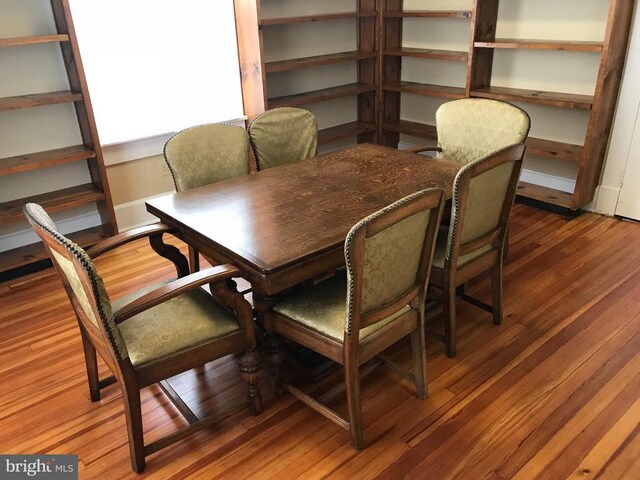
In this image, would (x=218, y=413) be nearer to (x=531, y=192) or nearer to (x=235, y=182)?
(x=235, y=182)

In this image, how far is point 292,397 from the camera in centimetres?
212

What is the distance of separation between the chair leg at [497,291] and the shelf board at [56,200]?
7.71 ft

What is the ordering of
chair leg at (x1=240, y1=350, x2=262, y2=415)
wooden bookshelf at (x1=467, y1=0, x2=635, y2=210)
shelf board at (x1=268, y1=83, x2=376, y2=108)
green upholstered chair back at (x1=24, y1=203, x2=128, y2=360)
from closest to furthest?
green upholstered chair back at (x1=24, y1=203, x2=128, y2=360) < chair leg at (x1=240, y1=350, x2=262, y2=415) < wooden bookshelf at (x1=467, y1=0, x2=635, y2=210) < shelf board at (x1=268, y1=83, x2=376, y2=108)

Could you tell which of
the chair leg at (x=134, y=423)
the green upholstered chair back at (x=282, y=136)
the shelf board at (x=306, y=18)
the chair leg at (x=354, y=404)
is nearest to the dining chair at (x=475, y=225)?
the chair leg at (x=354, y=404)

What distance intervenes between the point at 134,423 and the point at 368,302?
841mm

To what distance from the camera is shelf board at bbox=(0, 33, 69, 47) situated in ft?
8.96

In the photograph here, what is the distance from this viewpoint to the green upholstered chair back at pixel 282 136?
2.87 metres

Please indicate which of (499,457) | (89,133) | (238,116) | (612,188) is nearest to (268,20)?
(238,116)

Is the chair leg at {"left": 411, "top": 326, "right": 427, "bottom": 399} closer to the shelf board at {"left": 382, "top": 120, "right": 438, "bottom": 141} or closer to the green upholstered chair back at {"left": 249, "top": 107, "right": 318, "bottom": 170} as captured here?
the green upholstered chair back at {"left": 249, "top": 107, "right": 318, "bottom": 170}

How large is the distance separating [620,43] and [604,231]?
1142 mm

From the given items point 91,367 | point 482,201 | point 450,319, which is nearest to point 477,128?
point 482,201

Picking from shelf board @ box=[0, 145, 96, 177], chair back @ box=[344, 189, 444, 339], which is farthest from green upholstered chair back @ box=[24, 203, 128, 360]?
shelf board @ box=[0, 145, 96, 177]

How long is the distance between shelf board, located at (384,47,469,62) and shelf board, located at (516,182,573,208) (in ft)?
3.39

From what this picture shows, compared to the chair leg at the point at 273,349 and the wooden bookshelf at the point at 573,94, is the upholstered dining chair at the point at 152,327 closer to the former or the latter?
the chair leg at the point at 273,349
